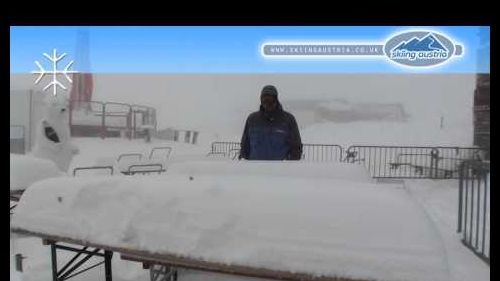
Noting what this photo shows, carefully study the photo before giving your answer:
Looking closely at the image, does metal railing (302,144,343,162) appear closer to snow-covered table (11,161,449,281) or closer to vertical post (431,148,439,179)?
vertical post (431,148,439,179)

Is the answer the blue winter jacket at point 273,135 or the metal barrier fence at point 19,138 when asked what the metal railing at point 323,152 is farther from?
the blue winter jacket at point 273,135

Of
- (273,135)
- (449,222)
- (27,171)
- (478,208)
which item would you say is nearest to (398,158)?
(449,222)

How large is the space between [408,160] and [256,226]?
6987 mm

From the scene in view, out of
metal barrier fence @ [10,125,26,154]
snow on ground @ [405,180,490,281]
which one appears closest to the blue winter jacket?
snow on ground @ [405,180,490,281]

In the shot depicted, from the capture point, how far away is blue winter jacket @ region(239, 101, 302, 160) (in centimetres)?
263

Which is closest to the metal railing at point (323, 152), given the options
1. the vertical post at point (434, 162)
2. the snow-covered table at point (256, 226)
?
the vertical post at point (434, 162)

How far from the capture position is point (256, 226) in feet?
5.01

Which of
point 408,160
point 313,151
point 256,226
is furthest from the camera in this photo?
point 313,151

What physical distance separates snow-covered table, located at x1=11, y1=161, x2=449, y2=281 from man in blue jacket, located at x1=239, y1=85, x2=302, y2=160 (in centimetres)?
76

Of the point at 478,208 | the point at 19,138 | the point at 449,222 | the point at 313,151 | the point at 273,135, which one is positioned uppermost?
the point at 273,135

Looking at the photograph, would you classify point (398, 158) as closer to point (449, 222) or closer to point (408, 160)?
point (408, 160)

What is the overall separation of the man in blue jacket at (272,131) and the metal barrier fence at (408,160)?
15.6ft

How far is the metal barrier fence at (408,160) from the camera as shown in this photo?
7352 millimetres
